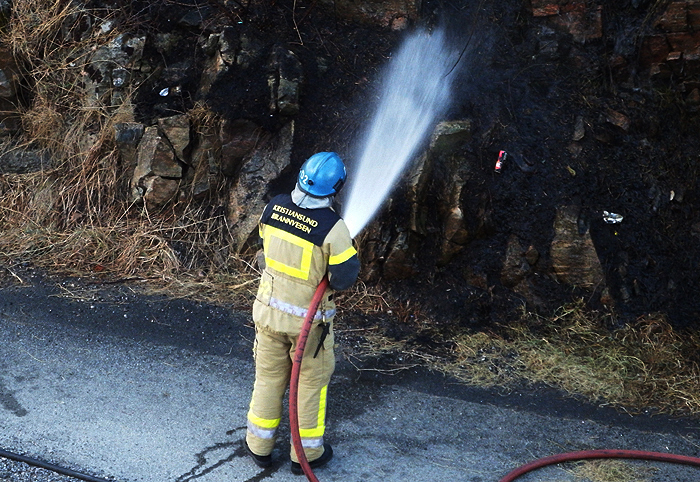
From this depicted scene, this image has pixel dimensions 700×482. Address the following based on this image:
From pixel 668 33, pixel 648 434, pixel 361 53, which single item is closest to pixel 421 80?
pixel 361 53

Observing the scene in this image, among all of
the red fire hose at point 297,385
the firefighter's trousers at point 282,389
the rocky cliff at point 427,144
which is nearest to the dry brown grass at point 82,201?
the rocky cliff at point 427,144

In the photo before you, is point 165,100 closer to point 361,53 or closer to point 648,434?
point 361,53

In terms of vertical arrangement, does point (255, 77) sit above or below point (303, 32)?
below

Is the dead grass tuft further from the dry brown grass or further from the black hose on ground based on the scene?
the dry brown grass

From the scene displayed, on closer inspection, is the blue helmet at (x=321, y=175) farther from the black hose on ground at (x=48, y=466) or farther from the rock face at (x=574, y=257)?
the rock face at (x=574, y=257)

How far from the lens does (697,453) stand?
4.37 metres

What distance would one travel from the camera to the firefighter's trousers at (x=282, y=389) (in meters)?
3.94

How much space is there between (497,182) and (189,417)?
321cm

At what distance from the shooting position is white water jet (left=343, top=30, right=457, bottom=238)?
6.27m

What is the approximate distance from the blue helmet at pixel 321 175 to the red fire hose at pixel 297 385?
0.52 meters

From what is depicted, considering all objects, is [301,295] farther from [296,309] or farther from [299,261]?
[299,261]

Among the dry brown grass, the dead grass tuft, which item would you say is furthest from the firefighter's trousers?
the dry brown grass

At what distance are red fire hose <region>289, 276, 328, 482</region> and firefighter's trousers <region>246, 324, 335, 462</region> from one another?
0.16 metres

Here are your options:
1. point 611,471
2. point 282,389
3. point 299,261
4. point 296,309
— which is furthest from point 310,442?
point 611,471
